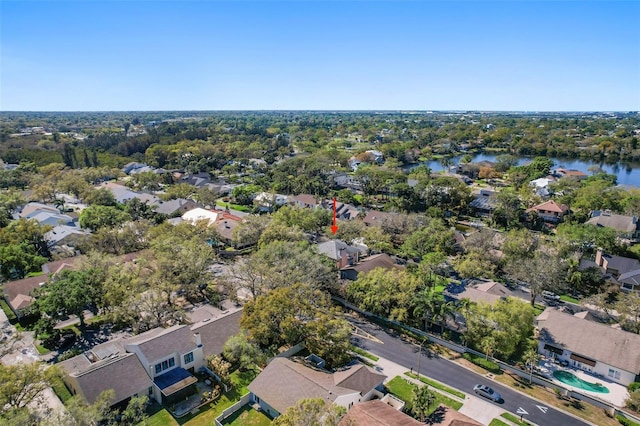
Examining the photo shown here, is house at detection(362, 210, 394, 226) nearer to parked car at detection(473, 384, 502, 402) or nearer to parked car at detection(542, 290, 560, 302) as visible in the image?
parked car at detection(542, 290, 560, 302)

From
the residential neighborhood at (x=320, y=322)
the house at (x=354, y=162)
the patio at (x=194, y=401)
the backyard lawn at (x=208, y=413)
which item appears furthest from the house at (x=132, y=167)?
the backyard lawn at (x=208, y=413)

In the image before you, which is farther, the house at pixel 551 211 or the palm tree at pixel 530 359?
the house at pixel 551 211

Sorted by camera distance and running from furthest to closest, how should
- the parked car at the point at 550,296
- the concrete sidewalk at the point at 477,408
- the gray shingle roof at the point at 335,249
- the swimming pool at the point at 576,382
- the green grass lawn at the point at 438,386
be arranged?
1. the gray shingle roof at the point at 335,249
2. the parked car at the point at 550,296
3. the swimming pool at the point at 576,382
4. the green grass lawn at the point at 438,386
5. the concrete sidewalk at the point at 477,408

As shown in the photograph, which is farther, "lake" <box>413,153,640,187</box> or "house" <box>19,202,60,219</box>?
"lake" <box>413,153,640,187</box>

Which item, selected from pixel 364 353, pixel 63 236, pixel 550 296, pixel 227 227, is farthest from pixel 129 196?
pixel 550 296

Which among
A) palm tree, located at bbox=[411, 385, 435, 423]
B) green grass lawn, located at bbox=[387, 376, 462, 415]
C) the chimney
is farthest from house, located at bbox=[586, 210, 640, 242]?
palm tree, located at bbox=[411, 385, 435, 423]

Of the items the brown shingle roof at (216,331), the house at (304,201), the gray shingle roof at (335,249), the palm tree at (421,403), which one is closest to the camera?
the palm tree at (421,403)

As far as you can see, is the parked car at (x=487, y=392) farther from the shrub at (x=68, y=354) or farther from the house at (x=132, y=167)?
the house at (x=132, y=167)
